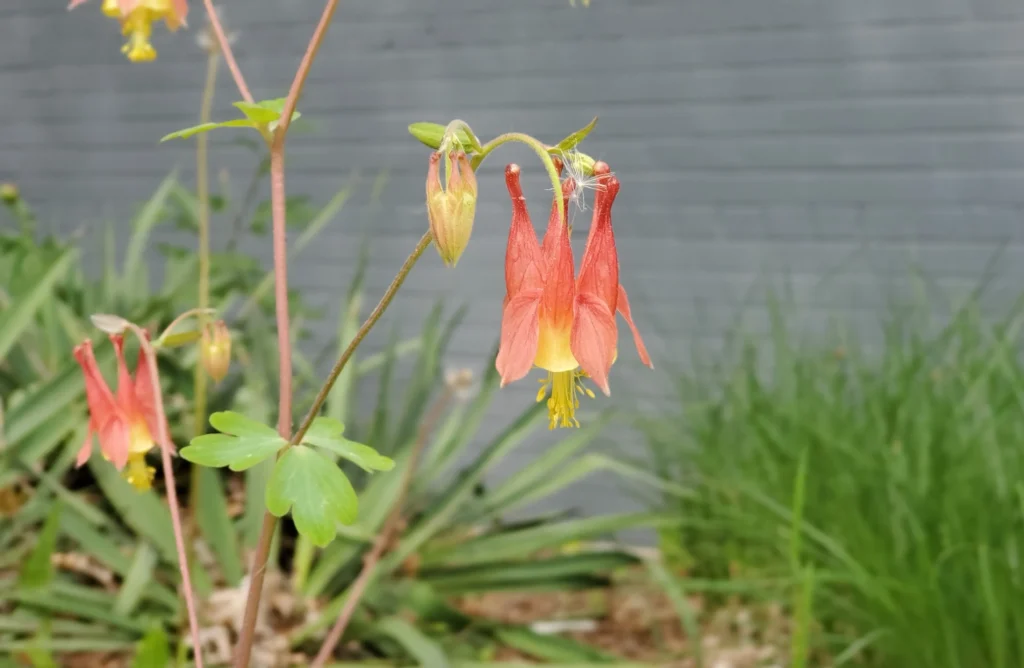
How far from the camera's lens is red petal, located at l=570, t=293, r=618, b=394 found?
0.51m

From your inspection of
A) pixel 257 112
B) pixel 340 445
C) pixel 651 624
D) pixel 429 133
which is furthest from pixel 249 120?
pixel 651 624

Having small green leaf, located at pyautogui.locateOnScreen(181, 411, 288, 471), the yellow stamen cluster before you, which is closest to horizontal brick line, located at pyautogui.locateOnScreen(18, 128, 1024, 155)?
the yellow stamen cluster

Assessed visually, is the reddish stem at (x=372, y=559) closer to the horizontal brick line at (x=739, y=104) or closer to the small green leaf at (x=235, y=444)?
the small green leaf at (x=235, y=444)

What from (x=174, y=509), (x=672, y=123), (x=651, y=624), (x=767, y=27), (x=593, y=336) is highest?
(x=767, y=27)

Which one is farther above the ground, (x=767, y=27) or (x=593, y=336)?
(x=767, y=27)

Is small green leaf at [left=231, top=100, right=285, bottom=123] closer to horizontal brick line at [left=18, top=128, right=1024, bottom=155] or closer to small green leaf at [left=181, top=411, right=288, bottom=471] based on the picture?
small green leaf at [left=181, top=411, right=288, bottom=471]

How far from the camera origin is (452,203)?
0.50m

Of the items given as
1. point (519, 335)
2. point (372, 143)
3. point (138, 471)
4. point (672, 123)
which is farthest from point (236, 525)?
point (672, 123)

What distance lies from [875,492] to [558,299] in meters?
0.90

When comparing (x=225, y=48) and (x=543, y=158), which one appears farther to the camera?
(x=225, y=48)

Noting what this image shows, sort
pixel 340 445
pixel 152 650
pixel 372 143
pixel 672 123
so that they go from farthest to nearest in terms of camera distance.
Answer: pixel 372 143, pixel 672 123, pixel 152 650, pixel 340 445

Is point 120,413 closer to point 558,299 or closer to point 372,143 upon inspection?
point 558,299

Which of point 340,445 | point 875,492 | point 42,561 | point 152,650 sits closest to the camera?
point 340,445

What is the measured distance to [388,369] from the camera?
1.75 m
